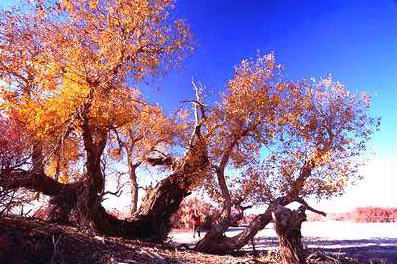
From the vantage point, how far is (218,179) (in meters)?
21.3

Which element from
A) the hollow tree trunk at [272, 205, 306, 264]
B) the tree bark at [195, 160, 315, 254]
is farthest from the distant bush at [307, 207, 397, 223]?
the hollow tree trunk at [272, 205, 306, 264]

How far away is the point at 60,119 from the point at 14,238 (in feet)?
24.2

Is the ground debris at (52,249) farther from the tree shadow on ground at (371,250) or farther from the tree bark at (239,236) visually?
the tree shadow on ground at (371,250)

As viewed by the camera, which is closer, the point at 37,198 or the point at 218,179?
the point at 37,198

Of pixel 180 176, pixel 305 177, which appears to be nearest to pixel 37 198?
pixel 180 176

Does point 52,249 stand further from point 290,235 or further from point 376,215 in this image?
point 376,215

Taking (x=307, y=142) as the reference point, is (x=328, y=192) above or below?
below

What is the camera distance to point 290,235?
14.9m

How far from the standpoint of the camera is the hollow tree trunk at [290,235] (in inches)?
575

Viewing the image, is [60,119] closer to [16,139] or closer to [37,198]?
[16,139]

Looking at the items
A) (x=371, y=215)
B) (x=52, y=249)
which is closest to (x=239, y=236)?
(x=52, y=249)

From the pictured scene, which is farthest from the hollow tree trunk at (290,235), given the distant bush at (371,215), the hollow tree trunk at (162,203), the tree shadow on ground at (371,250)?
the distant bush at (371,215)

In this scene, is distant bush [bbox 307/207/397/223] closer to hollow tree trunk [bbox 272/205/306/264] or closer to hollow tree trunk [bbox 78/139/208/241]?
hollow tree trunk [bbox 78/139/208/241]

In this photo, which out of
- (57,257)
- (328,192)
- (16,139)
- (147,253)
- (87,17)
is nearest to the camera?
(57,257)
